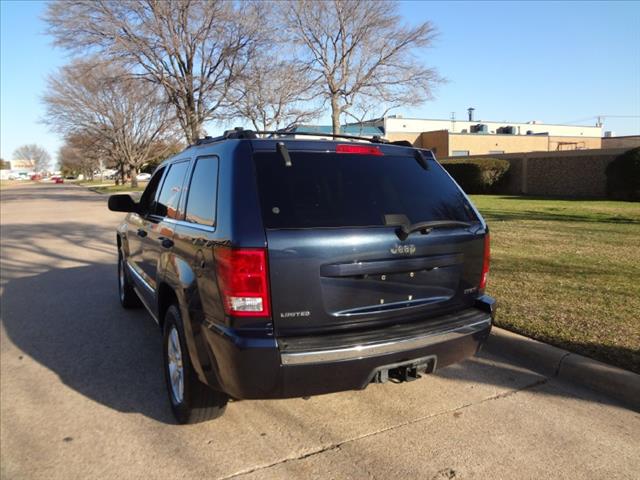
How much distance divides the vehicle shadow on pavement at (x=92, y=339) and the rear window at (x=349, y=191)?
1.79 m

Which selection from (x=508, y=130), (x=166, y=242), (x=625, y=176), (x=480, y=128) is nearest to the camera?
(x=166, y=242)

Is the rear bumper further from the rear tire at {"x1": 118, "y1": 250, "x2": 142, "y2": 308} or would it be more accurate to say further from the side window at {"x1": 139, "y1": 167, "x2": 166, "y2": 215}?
the rear tire at {"x1": 118, "y1": 250, "x2": 142, "y2": 308}

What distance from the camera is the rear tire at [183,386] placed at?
10.4 feet

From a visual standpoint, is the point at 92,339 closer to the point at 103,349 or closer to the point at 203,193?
the point at 103,349

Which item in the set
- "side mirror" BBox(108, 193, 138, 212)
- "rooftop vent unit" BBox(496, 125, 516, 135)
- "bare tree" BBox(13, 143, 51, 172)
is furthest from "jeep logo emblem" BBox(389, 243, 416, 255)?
"bare tree" BBox(13, 143, 51, 172)

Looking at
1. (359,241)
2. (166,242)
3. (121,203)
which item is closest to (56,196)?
(121,203)

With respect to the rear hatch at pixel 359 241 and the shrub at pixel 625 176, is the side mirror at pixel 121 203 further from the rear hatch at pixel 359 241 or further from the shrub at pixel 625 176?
the shrub at pixel 625 176

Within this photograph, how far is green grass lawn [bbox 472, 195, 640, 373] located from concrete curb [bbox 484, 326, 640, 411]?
Answer: 151 mm

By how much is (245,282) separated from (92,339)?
3.28 meters

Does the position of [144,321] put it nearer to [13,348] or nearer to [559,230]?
[13,348]

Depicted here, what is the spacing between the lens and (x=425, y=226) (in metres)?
3.06

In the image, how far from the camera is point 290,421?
11.2 feet

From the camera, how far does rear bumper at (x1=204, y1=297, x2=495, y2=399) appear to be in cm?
262

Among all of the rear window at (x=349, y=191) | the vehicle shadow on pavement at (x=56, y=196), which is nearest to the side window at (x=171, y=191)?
the rear window at (x=349, y=191)
